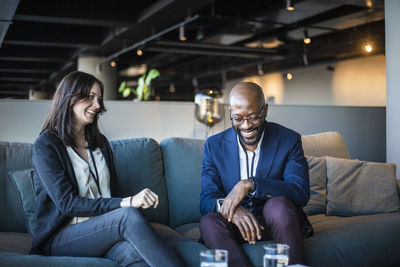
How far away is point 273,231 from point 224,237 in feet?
0.76

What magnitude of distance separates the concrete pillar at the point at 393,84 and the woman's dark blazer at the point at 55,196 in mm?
2880

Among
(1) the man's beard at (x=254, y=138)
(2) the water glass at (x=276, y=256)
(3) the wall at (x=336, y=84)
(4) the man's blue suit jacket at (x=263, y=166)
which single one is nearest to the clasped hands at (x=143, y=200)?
(4) the man's blue suit jacket at (x=263, y=166)

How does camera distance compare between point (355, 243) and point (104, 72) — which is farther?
point (104, 72)

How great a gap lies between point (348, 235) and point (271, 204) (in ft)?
2.15

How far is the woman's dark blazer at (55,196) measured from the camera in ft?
6.93

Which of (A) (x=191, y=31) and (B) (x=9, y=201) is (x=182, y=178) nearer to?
(B) (x=9, y=201)

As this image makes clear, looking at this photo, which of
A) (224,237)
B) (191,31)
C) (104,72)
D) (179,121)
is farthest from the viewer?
(104,72)

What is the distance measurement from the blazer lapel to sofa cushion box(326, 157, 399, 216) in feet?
3.35

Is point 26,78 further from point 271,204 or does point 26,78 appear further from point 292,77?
point 271,204

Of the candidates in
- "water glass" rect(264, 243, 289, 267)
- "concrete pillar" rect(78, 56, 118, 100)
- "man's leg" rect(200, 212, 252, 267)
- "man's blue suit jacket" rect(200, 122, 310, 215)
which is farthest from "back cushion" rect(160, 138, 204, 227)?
"concrete pillar" rect(78, 56, 118, 100)

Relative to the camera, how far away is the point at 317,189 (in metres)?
3.23

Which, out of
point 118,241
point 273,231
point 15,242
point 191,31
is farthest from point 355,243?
point 191,31

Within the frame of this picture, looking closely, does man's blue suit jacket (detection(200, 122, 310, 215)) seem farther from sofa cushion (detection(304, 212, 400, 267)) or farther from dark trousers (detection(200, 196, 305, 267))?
sofa cushion (detection(304, 212, 400, 267))

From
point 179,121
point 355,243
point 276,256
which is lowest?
point 355,243
